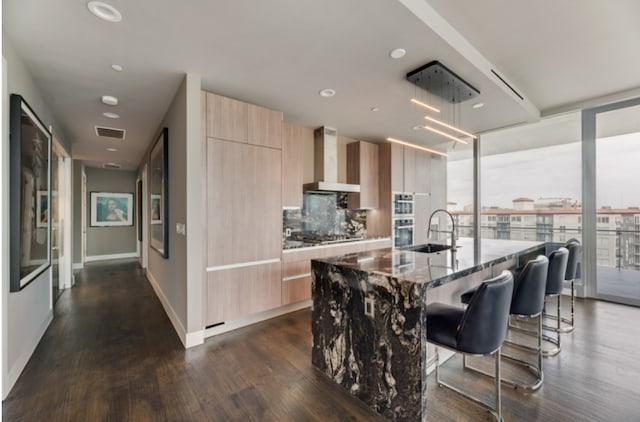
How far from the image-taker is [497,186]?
4.95 meters

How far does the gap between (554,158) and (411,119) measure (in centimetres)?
238

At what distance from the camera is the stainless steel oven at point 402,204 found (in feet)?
16.5

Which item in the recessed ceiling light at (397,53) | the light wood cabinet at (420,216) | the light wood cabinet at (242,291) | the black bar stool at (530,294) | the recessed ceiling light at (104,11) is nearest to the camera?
the recessed ceiling light at (104,11)

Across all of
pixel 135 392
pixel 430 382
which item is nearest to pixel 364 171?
pixel 430 382

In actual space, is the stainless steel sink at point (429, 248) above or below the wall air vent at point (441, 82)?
below

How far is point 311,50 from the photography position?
7.59 feet

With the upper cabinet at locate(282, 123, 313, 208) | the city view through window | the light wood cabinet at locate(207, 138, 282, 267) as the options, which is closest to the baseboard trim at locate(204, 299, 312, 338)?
the light wood cabinet at locate(207, 138, 282, 267)

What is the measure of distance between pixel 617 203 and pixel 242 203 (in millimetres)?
4918

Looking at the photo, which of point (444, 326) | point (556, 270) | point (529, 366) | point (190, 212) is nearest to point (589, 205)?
point (556, 270)

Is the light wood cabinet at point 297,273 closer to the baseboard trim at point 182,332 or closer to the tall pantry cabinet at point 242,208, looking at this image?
the tall pantry cabinet at point 242,208

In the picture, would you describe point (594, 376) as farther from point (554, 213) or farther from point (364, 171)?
point (364, 171)

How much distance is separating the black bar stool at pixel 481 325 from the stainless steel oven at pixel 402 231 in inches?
131

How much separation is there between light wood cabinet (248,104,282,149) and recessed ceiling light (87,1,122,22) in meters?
1.39

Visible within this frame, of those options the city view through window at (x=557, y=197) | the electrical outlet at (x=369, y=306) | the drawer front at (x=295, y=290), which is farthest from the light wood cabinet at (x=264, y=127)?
the city view through window at (x=557, y=197)
